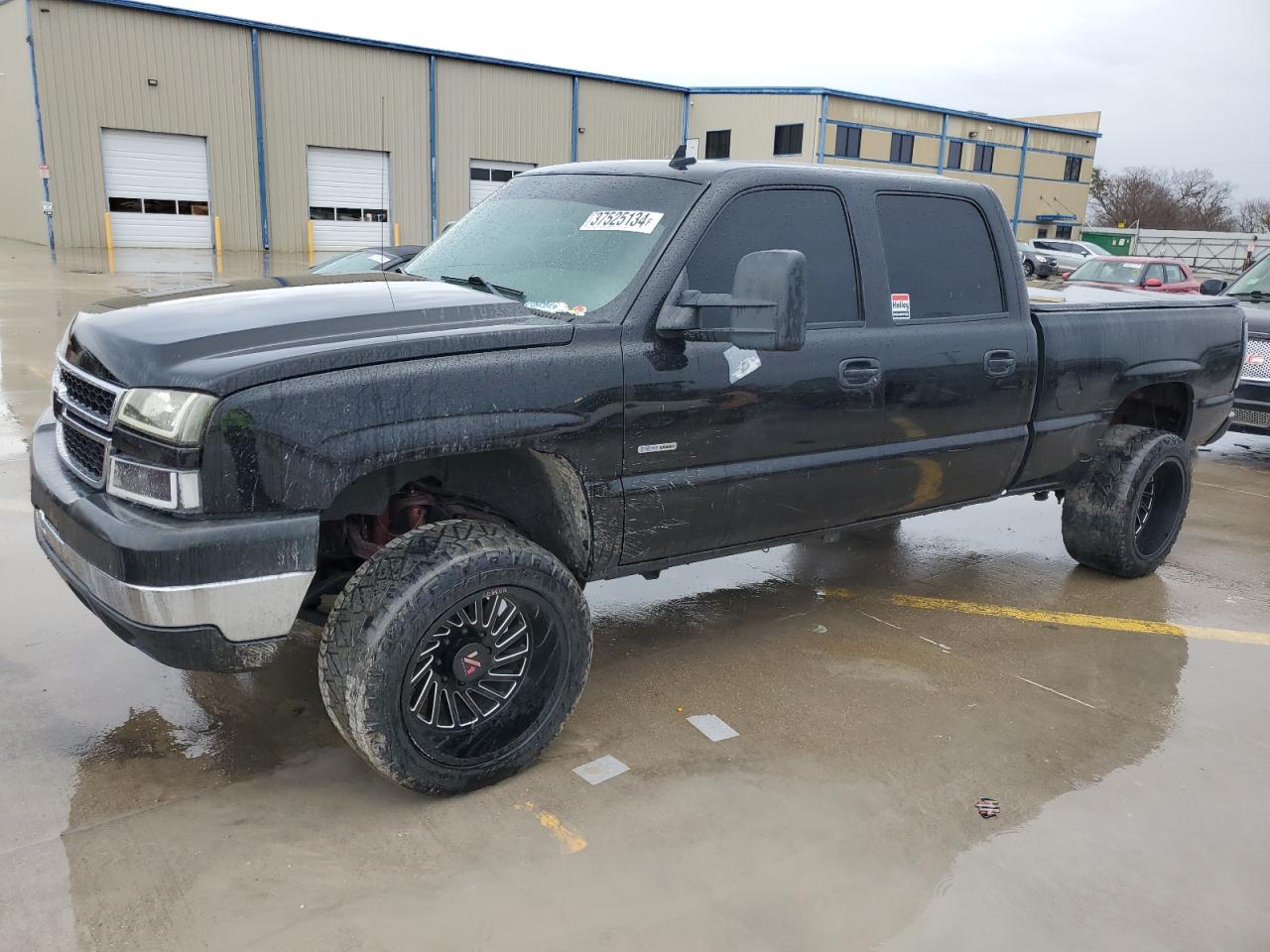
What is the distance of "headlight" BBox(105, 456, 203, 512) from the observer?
261 centimetres

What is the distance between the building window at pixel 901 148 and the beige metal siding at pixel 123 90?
91.6 ft

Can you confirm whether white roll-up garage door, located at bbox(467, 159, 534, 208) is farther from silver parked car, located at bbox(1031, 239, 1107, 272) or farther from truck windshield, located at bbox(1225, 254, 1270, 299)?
truck windshield, located at bbox(1225, 254, 1270, 299)

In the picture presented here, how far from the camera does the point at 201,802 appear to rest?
3.03 meters

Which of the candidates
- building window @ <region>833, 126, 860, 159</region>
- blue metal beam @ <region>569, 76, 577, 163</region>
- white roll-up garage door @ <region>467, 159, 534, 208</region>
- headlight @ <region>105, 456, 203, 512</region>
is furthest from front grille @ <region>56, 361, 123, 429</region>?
building window @ <region>833, 126, 860, 159</region>

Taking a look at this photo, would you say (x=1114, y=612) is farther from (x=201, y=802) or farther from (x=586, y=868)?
(x=201, y=802)

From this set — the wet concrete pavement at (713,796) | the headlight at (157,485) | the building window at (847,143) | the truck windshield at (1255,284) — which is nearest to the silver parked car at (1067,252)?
the building window at (847,143)

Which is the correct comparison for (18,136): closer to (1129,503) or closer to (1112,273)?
(1112,273)

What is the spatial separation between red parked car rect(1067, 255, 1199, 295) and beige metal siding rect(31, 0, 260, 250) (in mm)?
22153

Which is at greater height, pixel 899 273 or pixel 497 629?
pixel 899 273

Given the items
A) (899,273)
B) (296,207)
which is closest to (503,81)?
(296,207)

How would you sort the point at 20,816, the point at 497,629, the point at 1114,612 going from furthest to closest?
the point at 1114,612 → the point at 497,629 → the point at 20,816

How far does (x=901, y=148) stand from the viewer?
45.2m

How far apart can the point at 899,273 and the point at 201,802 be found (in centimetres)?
318

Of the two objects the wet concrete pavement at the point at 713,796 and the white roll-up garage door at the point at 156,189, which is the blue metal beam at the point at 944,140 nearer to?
the white roll-up garage door at the point at 156,189
